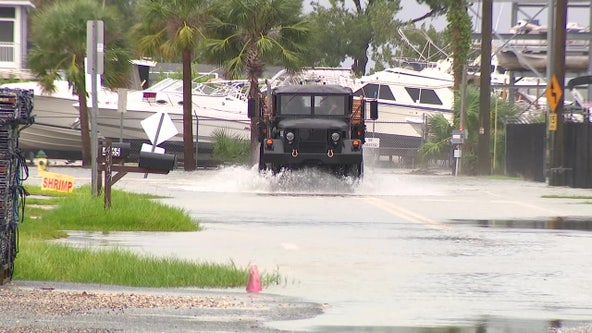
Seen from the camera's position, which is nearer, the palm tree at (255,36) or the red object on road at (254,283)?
the red object on road at (254,283)

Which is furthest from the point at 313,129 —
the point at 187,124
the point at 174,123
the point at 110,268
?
the point at 174,123

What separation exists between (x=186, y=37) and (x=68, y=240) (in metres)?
38.4

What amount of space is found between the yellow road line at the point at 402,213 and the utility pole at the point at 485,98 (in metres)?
21.9

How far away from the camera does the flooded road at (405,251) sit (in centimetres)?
1226

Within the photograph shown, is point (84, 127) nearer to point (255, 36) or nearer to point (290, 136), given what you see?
point (255, 36)

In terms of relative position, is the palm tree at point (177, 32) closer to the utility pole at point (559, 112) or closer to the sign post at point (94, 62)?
the utility pole at point (559, 112)

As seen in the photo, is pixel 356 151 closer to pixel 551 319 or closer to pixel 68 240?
pixel 68 240

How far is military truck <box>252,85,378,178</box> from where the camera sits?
36.0 metres

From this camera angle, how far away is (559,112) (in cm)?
4241

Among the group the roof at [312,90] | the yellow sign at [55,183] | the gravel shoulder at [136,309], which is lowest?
the gravel shoulder at [136,309]

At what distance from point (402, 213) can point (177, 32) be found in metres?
31.3

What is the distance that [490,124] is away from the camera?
56438mm

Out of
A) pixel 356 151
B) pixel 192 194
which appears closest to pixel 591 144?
pixel 356 151

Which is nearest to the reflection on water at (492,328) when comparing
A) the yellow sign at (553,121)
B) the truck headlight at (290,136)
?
Result: the truck headlight at (290,136)
